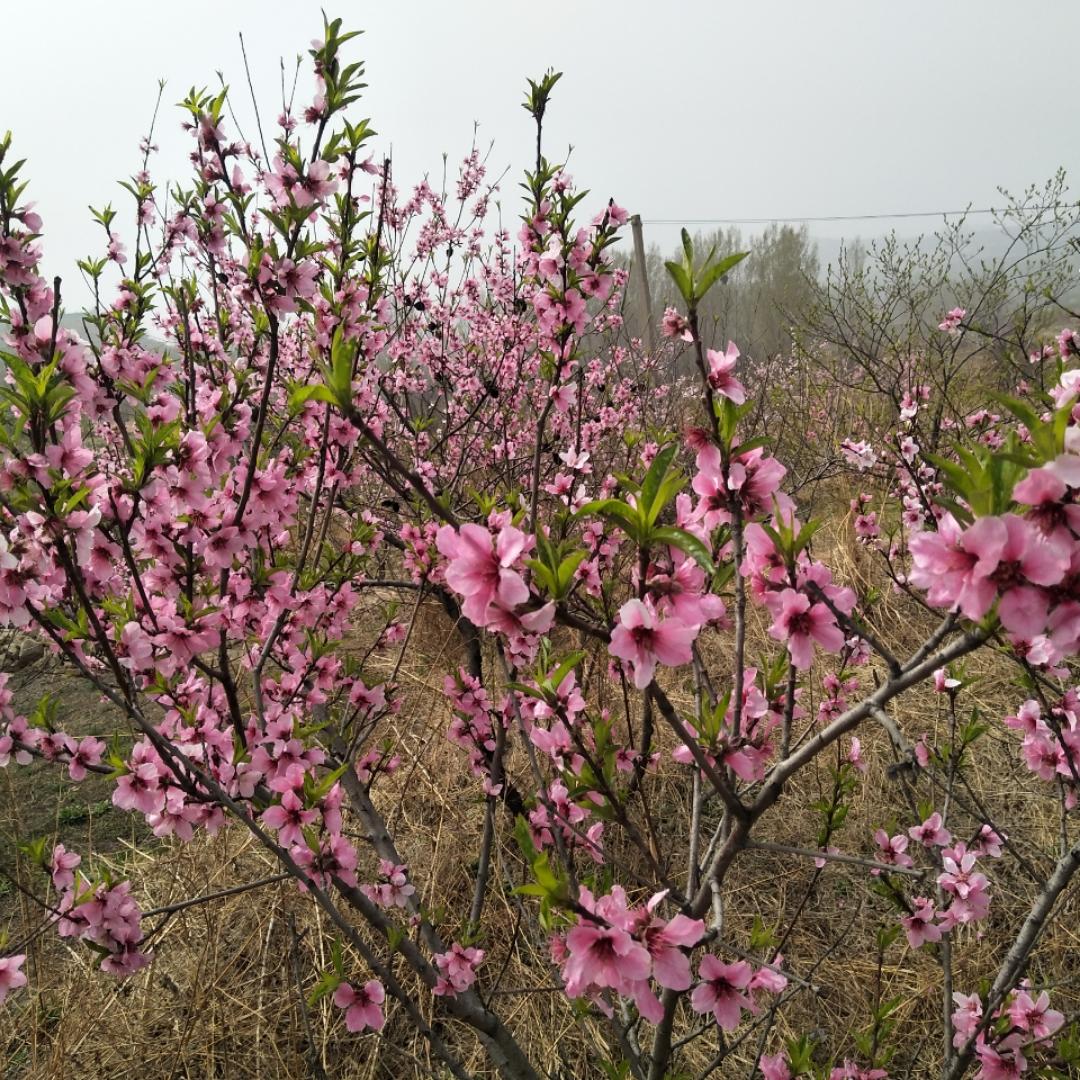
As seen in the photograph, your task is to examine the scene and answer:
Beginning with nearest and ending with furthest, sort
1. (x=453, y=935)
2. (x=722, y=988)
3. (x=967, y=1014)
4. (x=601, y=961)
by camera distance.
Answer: (x=601, y=961), (x=722, y=988), (x=967, y=1014), (x=453, y=935)

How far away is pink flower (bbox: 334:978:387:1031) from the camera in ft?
5.81

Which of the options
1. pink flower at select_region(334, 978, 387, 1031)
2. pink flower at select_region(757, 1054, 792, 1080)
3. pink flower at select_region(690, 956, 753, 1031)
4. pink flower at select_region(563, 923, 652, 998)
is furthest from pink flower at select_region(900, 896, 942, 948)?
pink flower at select_region(334, 978, 387, 1031)

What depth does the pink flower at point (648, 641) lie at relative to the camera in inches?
33.1

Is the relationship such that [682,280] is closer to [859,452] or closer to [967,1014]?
[967,1014]

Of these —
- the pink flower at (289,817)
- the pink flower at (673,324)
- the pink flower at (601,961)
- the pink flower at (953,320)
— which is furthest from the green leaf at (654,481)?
the pink flower at (953,320)

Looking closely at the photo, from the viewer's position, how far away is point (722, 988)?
3.92ft

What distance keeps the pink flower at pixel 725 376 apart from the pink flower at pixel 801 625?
0.35 m

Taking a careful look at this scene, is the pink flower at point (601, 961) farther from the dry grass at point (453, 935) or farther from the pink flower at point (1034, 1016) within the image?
the pink flower at point (1034, 1016)

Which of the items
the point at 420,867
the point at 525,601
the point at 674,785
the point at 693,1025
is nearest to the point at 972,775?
the point at 674,785

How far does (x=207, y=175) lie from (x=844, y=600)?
8.17 feet

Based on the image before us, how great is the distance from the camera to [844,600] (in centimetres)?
102

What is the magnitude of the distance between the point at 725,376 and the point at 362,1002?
187cm

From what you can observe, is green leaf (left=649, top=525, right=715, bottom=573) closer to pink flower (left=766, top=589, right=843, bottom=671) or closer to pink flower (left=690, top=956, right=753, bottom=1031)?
pink flower (left=766, top=589, right=843, bottom=671)

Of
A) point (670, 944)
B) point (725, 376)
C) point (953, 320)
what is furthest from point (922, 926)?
point (953, 320)
